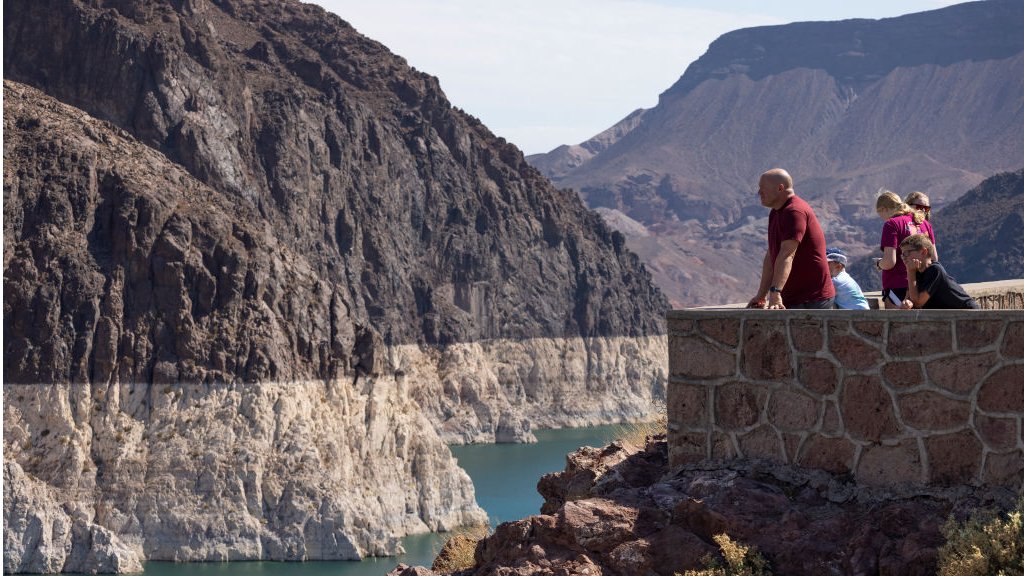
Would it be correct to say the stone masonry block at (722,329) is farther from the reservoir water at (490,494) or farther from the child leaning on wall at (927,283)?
the reservoir water at (490,494)

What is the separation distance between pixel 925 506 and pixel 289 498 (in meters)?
65.3

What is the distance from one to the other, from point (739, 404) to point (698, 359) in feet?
2.02

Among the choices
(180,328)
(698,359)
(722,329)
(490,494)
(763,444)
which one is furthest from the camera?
(490,494)

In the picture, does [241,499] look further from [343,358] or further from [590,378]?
[590,378]

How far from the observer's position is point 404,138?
159750mm

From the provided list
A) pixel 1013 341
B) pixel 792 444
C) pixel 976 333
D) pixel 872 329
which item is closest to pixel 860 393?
pixel 872 329

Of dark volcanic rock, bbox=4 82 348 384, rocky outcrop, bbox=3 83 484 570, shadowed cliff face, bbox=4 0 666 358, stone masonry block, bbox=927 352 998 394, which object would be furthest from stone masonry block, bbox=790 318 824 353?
shadowed cliff face, bbox=4 0 666 358

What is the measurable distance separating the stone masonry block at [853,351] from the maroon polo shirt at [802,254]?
1.15 meters

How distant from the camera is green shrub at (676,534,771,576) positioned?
11.7 meters

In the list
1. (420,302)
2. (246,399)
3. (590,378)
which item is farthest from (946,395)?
(590,378)

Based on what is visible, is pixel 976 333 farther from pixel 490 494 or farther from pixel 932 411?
pixel 490 494

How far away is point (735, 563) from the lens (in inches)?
460

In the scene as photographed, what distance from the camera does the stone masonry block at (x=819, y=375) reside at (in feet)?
42.0

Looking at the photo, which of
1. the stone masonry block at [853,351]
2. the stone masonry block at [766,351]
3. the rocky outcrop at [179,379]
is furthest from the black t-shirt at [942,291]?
the rocky outcrop at [179,379]
